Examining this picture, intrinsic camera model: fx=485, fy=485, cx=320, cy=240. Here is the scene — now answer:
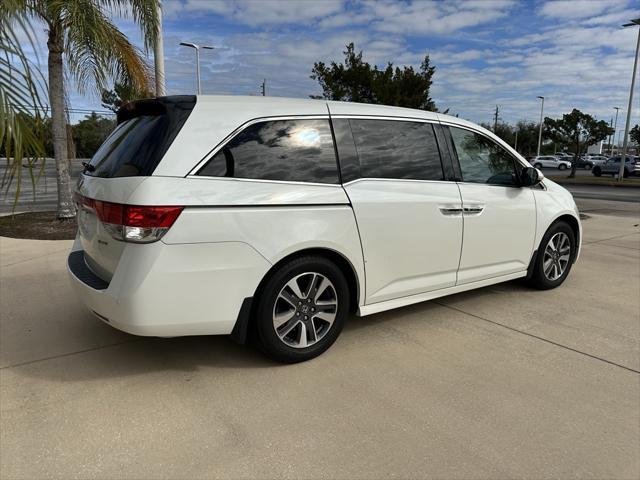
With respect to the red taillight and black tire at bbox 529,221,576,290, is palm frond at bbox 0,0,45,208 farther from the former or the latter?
black tire at bbox 529,221,576,290

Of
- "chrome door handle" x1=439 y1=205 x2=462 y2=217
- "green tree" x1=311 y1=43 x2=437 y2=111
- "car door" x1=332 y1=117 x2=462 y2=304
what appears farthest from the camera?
"green tree" x1=311 y1=43 x2=437 y2=111

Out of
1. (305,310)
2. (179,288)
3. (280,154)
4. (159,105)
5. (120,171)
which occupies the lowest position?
(305,310)

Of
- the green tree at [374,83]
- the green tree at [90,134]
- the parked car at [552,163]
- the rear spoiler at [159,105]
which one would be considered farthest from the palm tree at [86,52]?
the parked car at [552,163]

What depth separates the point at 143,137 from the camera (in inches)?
122

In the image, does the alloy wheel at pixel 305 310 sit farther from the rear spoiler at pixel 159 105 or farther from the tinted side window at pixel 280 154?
the rear spoiler at pixel 159 105

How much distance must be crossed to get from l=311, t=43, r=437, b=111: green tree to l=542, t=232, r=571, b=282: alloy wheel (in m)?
15.2

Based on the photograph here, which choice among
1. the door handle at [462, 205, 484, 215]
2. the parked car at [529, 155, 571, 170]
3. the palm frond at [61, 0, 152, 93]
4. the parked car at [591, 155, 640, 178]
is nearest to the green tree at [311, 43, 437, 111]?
the palm frond at [61, 0, 152, 93]

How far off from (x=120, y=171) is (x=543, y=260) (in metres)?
4.13

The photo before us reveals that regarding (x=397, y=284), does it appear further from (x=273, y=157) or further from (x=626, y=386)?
(x=626, y=386)

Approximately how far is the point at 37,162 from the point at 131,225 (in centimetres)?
59

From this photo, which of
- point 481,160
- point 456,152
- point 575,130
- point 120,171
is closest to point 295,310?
point 120,171

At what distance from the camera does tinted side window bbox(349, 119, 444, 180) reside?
364 cm

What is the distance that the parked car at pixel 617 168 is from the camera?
37.1 metres

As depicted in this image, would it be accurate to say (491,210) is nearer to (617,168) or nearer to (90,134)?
(90,134)
